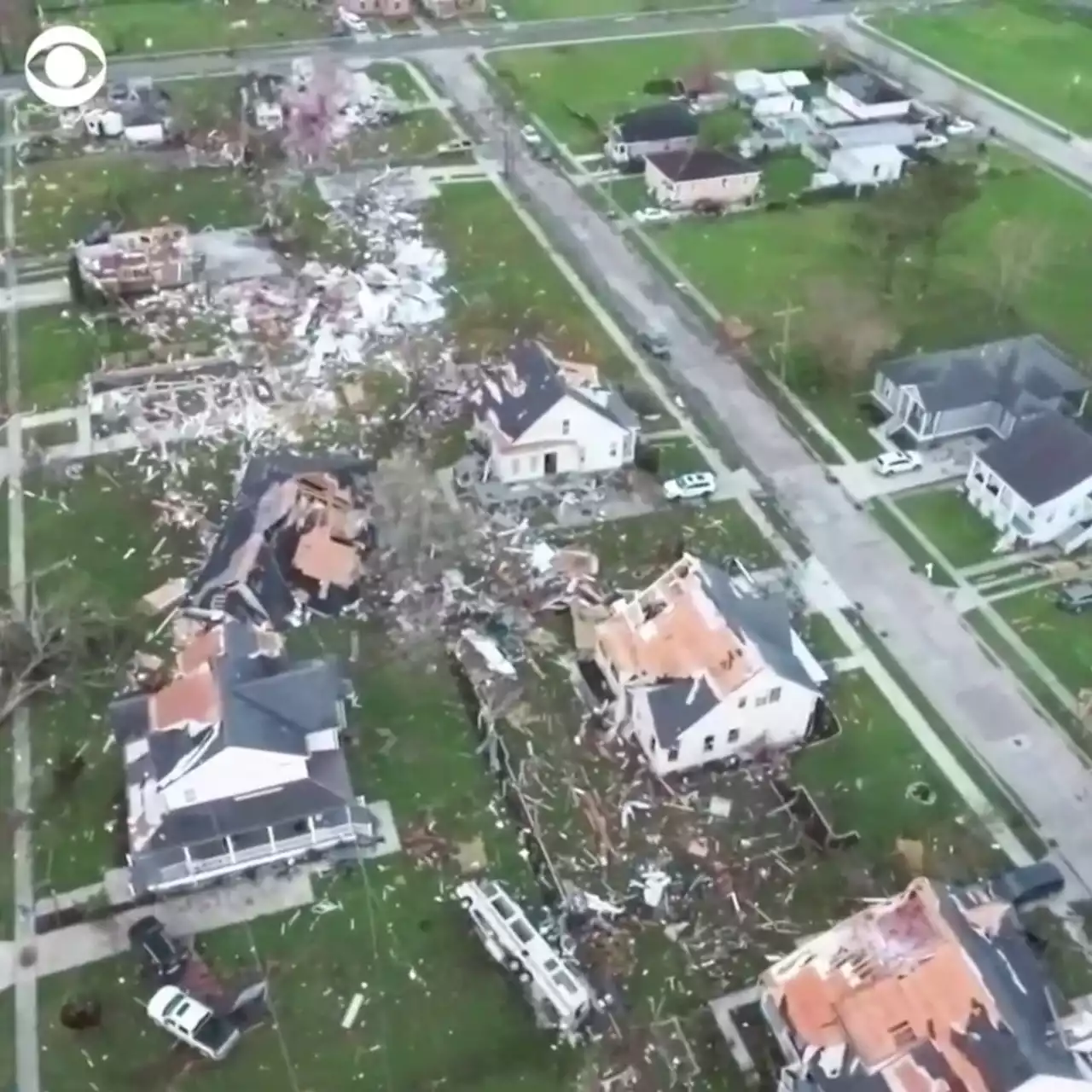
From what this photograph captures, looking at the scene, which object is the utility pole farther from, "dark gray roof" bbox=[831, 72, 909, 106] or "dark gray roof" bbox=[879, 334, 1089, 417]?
"dark gray roof" bbox=[831, 72, 909, 106]

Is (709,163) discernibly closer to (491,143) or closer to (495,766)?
(491,143)

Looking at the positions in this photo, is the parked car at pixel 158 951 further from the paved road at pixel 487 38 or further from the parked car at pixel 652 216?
the paved road at pixel 487 38

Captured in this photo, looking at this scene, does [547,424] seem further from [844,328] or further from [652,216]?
[652,216]

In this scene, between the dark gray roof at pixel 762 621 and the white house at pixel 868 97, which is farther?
the white house at pixel 868 97

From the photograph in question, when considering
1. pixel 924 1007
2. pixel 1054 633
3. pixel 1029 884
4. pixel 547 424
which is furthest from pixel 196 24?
pixel 924 1007

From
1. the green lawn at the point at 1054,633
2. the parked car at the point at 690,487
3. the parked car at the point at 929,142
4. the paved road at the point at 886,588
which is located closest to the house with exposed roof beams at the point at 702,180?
the paved road at the point at 886,588

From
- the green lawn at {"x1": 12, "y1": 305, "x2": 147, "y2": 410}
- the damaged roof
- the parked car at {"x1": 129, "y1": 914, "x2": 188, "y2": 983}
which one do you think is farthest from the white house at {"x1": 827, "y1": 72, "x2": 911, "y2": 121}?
the parked car at {"x1": 129, "y1": 914, "x2": 188, "y2": 983}
